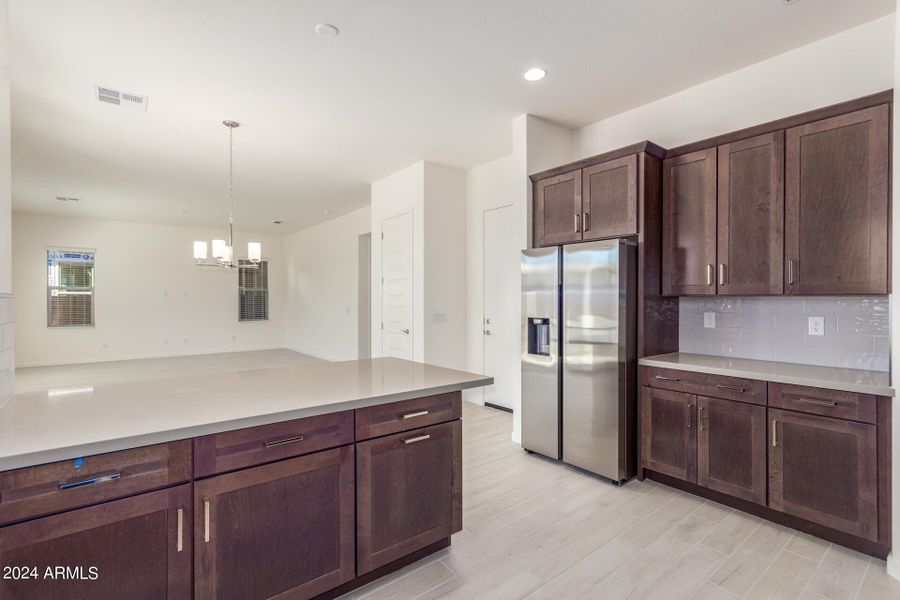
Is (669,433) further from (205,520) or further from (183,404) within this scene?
(183,404)

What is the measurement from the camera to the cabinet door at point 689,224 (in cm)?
287

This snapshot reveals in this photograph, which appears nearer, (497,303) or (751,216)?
(751,216)

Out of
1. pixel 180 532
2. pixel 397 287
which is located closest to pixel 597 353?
pixel 180 532

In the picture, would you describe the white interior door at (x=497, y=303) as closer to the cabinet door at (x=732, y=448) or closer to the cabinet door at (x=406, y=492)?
the cabinet door at (x=732, y=448)

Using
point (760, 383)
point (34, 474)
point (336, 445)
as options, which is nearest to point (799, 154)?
point (760, 383)

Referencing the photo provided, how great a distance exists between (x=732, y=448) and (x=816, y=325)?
0.94 m

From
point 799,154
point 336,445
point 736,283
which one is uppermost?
point 799,154

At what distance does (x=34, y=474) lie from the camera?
1.21m

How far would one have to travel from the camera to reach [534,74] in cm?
307

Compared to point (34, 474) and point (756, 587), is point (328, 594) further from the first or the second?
point (756, 587)

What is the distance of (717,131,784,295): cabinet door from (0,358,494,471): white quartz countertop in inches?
72.6

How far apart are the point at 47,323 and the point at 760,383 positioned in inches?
431

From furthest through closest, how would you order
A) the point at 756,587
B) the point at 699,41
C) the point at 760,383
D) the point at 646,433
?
the point at 646,433 → the point at 699,41 → the point at 760,383 → the point at 756,587

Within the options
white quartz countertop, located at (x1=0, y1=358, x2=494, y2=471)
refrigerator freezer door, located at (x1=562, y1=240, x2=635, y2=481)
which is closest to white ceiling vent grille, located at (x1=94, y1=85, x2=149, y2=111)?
white quartz countertop, located at (x1=0, y1=358, x2=494, y2=471)
